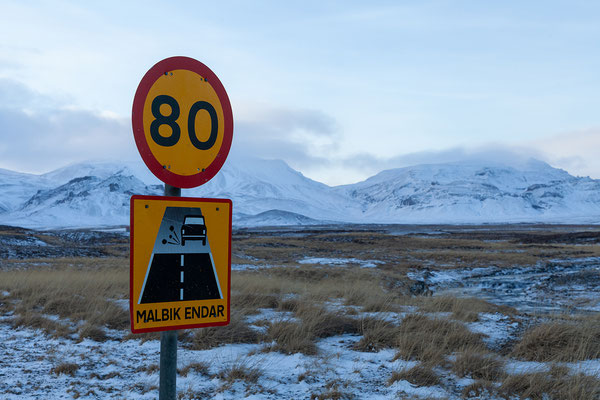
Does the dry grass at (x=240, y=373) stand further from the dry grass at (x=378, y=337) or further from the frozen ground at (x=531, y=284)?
the frozen ground at (x=531, y=284)

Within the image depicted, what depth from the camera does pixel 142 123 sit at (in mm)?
2449

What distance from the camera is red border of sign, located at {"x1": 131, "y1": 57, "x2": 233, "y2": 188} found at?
2426 millimetres

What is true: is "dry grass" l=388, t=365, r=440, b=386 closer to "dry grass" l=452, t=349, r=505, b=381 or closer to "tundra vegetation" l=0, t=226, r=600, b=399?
"tundra vegetation" l=0, t=226, r=600, b=399

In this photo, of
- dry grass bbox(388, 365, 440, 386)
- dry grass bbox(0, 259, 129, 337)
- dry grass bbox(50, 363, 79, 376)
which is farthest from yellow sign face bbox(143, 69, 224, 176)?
dry grass bbox(0, 259, 129, 337)

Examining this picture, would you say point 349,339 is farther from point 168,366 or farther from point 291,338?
point 168,366

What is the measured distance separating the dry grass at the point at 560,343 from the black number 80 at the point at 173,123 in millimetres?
4761

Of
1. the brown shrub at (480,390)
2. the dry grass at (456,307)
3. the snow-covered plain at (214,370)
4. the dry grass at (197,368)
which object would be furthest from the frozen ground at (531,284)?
the dry grass at (197,368)

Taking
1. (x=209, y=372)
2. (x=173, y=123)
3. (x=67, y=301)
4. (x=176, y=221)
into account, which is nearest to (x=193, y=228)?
(x=176, y=221)

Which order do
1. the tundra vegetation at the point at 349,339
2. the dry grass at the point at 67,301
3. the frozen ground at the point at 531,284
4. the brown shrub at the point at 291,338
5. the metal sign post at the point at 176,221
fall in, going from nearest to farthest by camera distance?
the metal sign post at the point at 176,221 < the tundra vegetation at the point at 349,339 < the brown shrub at the point at 291,338 < the dry grass at the point at 67,301 < the frozen ground at the point at 531,284

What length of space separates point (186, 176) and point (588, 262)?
3136 cm

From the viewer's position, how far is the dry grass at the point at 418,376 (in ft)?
15.9

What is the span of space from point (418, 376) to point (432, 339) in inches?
43.6

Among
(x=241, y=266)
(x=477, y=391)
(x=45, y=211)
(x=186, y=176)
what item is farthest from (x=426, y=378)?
(x=45, y=211)

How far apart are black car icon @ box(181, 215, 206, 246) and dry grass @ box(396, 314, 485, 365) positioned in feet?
11.9
